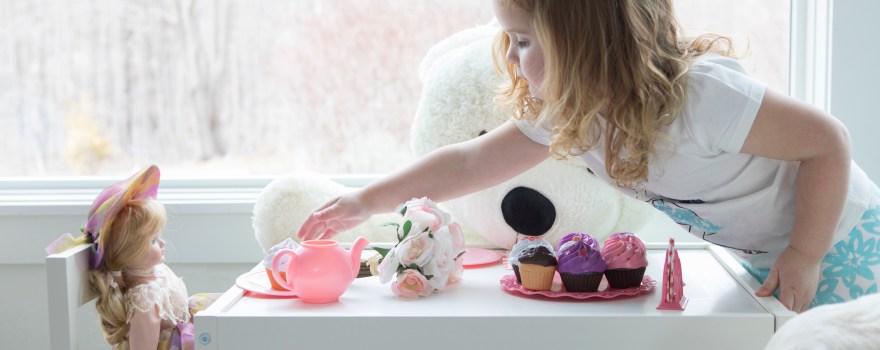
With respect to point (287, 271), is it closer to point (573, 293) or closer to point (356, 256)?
point (356, 256)

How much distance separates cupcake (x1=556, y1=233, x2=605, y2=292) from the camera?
1016 mm

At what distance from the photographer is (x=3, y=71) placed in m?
1.86

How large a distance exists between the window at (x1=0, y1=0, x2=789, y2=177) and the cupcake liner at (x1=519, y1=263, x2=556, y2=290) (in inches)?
32.6

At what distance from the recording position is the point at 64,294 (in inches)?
41.7

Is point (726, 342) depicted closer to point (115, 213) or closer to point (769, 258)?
point (769, 258)

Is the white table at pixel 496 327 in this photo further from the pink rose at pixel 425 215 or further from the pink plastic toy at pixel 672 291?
the pink rose at pixel 425 215

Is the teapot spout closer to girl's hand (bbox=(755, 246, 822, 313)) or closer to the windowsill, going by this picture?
girl's hand (bbox=(755, 246, 822, 313))

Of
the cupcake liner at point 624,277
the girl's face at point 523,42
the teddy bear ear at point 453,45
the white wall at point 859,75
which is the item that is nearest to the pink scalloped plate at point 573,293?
the cupcake liner at point 624,277

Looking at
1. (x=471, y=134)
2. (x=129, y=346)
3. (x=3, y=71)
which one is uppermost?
(x=3, y=71)

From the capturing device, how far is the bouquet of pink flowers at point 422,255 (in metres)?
1.03

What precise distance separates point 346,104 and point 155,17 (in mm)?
417

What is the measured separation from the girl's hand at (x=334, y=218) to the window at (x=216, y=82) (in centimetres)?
60

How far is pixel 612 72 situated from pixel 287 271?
43 centimetres

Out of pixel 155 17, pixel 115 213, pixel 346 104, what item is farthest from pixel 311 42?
pixel 115 213
